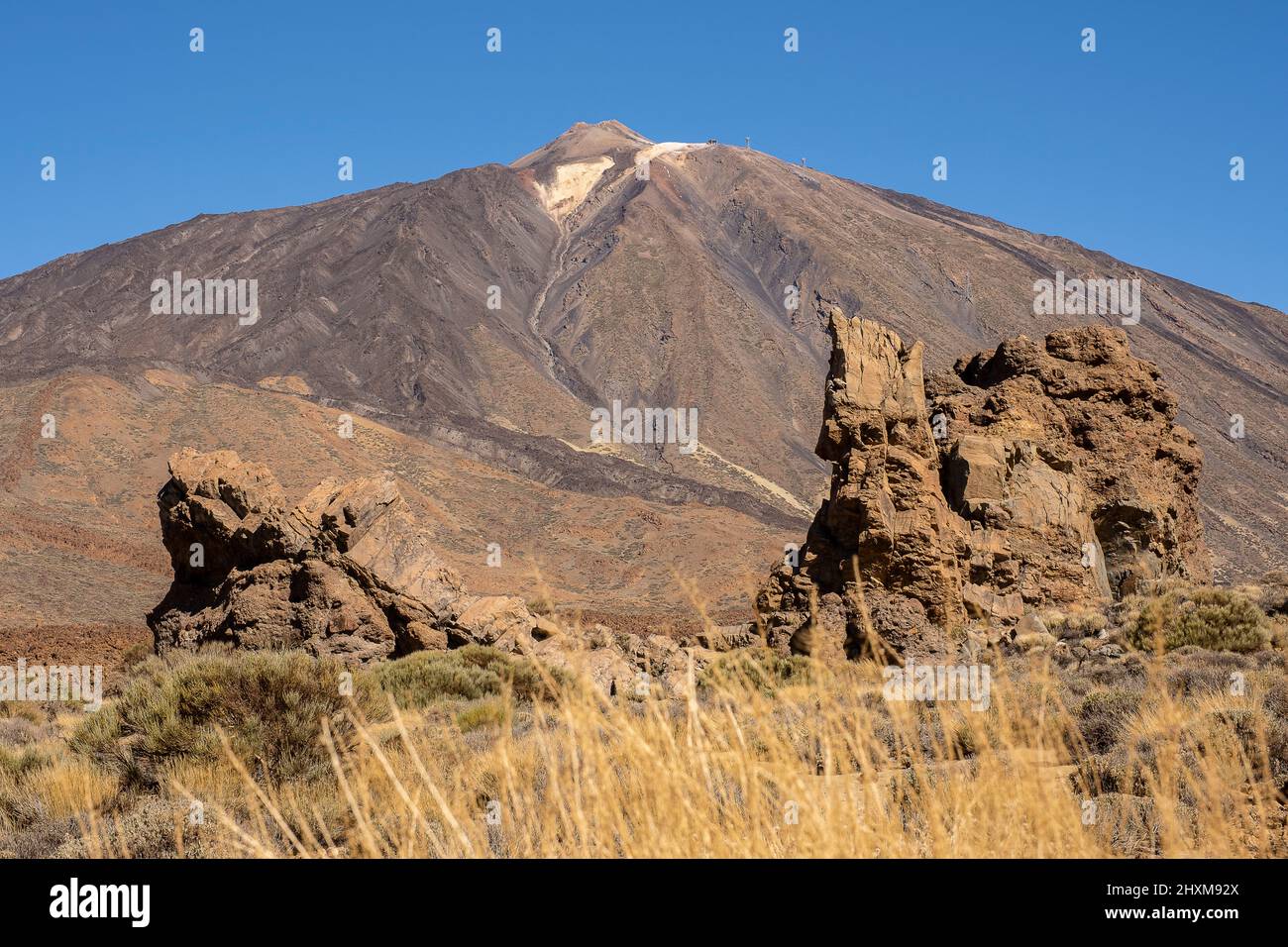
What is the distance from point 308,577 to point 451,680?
4.89 meters

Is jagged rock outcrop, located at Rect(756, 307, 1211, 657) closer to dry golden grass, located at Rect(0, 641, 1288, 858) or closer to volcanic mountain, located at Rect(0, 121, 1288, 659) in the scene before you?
dry golden grass, located at Rect(0, 641, 1288, 858)

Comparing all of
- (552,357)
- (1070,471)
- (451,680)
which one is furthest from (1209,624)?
(552,357)

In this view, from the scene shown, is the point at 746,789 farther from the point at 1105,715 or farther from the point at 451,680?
the point at 451,680

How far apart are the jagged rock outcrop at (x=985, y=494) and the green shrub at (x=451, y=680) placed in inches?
159

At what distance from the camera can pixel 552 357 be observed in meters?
104

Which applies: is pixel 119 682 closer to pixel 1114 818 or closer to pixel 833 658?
pixel 833 658

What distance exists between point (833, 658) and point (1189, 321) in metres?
140

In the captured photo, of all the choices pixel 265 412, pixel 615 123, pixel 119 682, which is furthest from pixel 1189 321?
pixel 119 682

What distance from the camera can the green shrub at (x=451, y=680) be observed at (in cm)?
1320

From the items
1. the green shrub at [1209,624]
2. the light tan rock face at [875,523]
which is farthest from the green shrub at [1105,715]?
the light tan rock face at [875,523]
